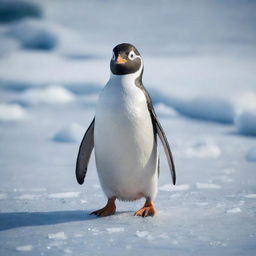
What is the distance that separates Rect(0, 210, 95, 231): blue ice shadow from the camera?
2.41 metres

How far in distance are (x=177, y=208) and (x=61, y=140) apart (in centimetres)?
276

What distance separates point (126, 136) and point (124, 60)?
413 millimetres

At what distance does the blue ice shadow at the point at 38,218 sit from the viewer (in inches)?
94.9

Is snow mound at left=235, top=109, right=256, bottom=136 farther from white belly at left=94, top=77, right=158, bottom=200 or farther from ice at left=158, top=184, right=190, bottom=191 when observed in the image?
white belly at left=94, top=77, right=158, bottom=200

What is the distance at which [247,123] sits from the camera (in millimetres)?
5406

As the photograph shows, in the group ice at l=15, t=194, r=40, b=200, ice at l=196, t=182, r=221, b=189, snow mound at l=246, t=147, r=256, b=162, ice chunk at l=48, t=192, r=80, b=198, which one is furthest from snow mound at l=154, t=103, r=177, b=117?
ice at l=15, t=194, r=40, b=200

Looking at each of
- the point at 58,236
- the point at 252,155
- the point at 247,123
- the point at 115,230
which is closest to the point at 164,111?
the point at 247,123

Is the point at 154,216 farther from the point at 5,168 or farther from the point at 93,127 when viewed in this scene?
the point at 5,168

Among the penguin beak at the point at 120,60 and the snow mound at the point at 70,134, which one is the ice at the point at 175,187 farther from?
the snow mound at the point at 70,134

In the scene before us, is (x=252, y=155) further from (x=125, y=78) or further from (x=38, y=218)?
(x=38, y=218)

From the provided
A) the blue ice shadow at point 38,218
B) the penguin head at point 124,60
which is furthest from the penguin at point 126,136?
the blue ice shadow at point 38,218

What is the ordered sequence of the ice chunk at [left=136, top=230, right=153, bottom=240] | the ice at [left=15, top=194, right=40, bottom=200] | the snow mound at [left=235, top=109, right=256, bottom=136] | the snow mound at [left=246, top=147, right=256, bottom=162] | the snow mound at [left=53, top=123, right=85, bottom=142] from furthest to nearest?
the snow mound at [left=235, top=109, right=256, bottom=136]
the snow mound at [left=53, top=123, right=85, bottom=142]
the snow mound at [left=246, top=147, right=256, bottom=162]
the ice at [left=15, top=194, right=40, bottom=200]
the ice chunk at [left=136, top=230, right=153, bottom=240]

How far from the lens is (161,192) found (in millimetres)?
3195

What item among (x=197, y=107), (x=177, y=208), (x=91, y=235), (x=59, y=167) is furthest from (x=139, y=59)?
(x=197, y=107)
